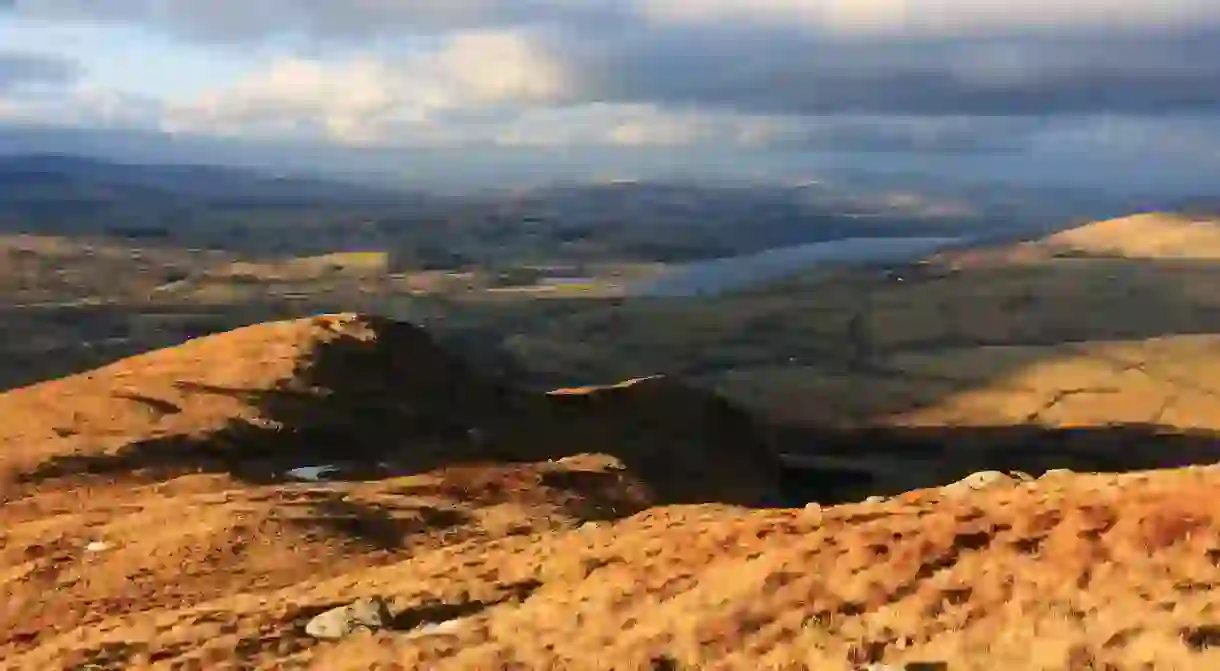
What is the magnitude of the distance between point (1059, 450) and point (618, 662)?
70.9m

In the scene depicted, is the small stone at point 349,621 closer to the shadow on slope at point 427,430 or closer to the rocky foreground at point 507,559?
the rocky foreground at point 507,559

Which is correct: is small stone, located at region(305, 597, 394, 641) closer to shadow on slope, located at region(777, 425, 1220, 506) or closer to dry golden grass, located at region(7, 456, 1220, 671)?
dry golden grass, located at region(7, 456, 1220, 671)

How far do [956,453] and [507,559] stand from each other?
60.7m

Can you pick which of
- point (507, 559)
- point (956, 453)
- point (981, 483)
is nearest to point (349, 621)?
point (507, 559)

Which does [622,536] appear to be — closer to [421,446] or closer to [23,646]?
[23,646]

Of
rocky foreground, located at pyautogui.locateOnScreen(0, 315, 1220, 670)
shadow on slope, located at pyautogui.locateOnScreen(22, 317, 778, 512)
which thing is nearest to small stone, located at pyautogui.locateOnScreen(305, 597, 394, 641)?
rocky foreground, located at pyautogui.locateOnScreen(0, 315, 1220, 670)

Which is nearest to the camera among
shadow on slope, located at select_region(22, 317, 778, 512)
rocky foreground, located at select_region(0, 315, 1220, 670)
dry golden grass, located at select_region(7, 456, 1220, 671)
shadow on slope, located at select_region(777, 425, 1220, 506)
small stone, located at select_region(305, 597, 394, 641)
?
dry golden grass, located at select_region(7, 456, 1220, 671)

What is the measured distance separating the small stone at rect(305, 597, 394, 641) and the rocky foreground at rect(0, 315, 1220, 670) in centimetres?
5

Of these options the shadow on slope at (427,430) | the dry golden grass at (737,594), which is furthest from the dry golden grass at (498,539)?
the shadow on slope at (427,430)

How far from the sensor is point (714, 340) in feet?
530

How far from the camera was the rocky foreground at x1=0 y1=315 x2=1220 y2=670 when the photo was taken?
620 inches

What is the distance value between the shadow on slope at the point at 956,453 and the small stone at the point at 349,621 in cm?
4238

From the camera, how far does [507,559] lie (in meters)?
23.6

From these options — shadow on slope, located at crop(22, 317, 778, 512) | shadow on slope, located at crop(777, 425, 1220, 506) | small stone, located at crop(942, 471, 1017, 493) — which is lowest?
shadow on slope, located at crop(777, 425, 1220, 506)
